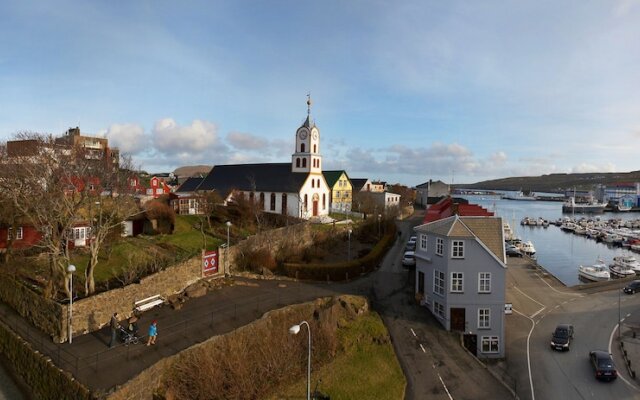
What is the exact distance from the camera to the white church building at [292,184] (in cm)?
5500

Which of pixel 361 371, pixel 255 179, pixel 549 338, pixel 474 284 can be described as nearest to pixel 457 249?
pixel 474 284

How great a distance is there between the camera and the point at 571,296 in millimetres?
40500

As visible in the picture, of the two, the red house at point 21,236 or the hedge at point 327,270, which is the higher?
the red house at point 21,236

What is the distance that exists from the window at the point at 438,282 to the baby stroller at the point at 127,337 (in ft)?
65.5

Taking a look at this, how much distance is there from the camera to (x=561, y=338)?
28375 mm

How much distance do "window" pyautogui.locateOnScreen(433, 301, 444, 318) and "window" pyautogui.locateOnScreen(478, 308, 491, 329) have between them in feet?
8.22

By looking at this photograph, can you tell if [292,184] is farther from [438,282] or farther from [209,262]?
[438,282]

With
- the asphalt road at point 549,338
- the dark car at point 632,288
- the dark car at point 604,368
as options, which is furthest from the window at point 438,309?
the dark car at point 632,288

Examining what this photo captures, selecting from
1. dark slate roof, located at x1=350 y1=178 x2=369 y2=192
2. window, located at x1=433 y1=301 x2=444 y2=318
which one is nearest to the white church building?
window, located at x1=433 y1=301 x2=444 y2=318

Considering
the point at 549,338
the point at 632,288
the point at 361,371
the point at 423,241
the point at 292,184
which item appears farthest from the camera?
the point at 292,184

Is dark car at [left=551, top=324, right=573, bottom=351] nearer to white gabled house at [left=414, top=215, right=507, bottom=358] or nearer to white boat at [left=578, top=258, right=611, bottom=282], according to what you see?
white gabled house at [left=414, top=215, right=507, bottom=358]

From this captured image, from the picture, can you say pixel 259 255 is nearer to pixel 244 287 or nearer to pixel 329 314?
pixel 244 287

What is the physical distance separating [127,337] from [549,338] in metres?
28.6

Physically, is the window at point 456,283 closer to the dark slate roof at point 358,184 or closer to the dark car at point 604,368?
the dark car at point 604,368
